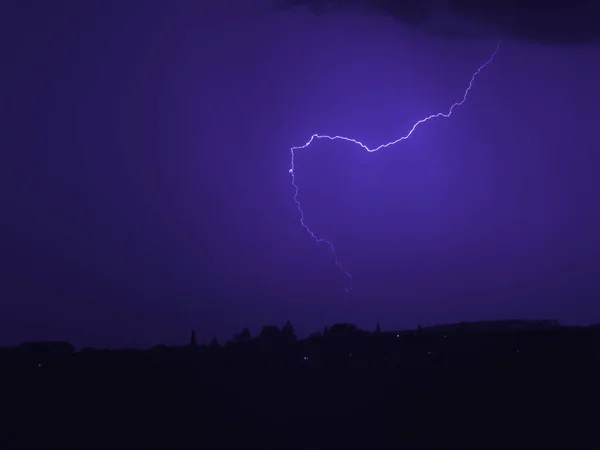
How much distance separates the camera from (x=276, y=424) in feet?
34.6

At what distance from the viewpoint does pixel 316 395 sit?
39.4ft

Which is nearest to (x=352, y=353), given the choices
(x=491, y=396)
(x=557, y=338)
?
(x=491, y=396)

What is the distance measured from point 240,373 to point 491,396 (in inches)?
201

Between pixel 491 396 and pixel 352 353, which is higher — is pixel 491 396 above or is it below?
below

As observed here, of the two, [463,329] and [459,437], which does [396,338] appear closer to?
[463,329]

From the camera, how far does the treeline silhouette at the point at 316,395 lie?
9.65 m

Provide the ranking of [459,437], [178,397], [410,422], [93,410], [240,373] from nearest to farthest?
[459,437] → [410,422] → [93,410] → [178,397] → [240,373]

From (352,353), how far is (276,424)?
460cm

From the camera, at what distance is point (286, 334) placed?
62.1 feet

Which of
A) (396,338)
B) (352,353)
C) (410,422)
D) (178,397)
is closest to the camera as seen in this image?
(410,422)

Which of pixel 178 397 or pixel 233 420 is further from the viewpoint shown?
pixel 178 397

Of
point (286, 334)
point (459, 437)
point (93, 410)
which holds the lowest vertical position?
point (459, 437)

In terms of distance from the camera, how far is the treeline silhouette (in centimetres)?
965

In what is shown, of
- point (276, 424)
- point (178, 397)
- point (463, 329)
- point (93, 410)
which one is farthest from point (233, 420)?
point (463, 329)
